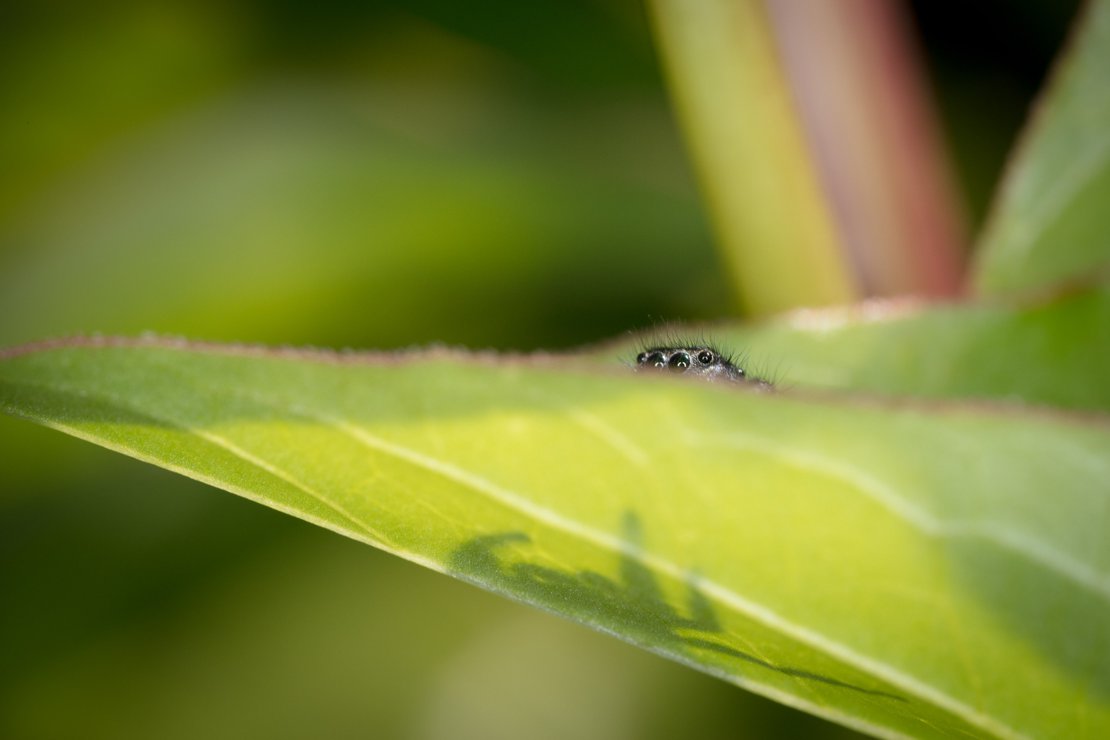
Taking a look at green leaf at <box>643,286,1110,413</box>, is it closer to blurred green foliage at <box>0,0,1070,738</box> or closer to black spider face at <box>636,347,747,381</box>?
black spider face at <box>636,347,747,381</box>

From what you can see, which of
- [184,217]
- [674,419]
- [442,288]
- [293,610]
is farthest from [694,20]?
[293,610]

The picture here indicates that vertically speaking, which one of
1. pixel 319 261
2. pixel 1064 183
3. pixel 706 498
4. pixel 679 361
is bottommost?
pixel 706 498

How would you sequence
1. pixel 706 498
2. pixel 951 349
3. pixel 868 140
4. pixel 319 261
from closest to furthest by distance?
1. pixel 706 498
2. pixel 951 349
3. pixel 868 140
4. pixel 319 261

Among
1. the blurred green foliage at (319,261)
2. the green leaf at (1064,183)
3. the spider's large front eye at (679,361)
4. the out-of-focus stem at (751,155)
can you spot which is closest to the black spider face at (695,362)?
the spider's large front eye at (679,361)

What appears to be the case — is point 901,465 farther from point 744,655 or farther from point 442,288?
point 442,288

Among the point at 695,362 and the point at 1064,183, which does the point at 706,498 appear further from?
the point at 1064,183

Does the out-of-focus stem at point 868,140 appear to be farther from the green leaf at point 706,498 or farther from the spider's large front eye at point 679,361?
the green leaf at point 706,498

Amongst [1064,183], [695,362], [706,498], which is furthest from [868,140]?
[706,498]
